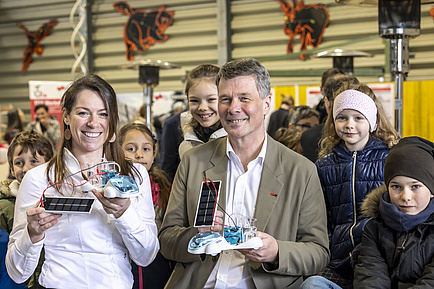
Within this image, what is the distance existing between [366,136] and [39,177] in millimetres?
1657

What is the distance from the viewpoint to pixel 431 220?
2.26 meters

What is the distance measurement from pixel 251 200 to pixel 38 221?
2.86ft

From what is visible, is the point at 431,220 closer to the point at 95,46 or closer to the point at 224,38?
the point at 224,38

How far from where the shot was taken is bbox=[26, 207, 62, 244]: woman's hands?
196 cm

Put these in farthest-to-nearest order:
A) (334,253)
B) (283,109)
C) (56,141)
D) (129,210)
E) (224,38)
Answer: (224,38)
(56,141)
(283,109)
(334,253)
(129,210)

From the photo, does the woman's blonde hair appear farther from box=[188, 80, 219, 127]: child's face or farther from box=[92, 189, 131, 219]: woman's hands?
box=[92, 189, 131, 219]: woman's hands

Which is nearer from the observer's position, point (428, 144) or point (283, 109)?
point (428, 144)

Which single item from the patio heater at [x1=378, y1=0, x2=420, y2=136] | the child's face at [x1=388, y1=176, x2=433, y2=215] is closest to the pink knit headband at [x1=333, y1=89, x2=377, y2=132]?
the child's face at [x1=388, y1=176, x2=433, y2=215]

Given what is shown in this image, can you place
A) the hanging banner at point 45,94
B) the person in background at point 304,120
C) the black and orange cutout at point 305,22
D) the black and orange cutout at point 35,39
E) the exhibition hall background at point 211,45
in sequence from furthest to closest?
the black and orange cutout at point 35,39 < the black and orange cutout at point 305,22 < the hanging banner at point 45,94 < the exhibition hall background at point 211,45 < the person in background at point 304,120

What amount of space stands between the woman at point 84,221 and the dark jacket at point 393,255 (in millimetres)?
897

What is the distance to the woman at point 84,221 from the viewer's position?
210cm

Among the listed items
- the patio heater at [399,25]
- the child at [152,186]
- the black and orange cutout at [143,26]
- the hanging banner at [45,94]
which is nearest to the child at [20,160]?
the child at [152,186]

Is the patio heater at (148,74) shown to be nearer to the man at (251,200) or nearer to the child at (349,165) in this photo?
the child at (349,165)

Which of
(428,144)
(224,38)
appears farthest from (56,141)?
(428,144)
